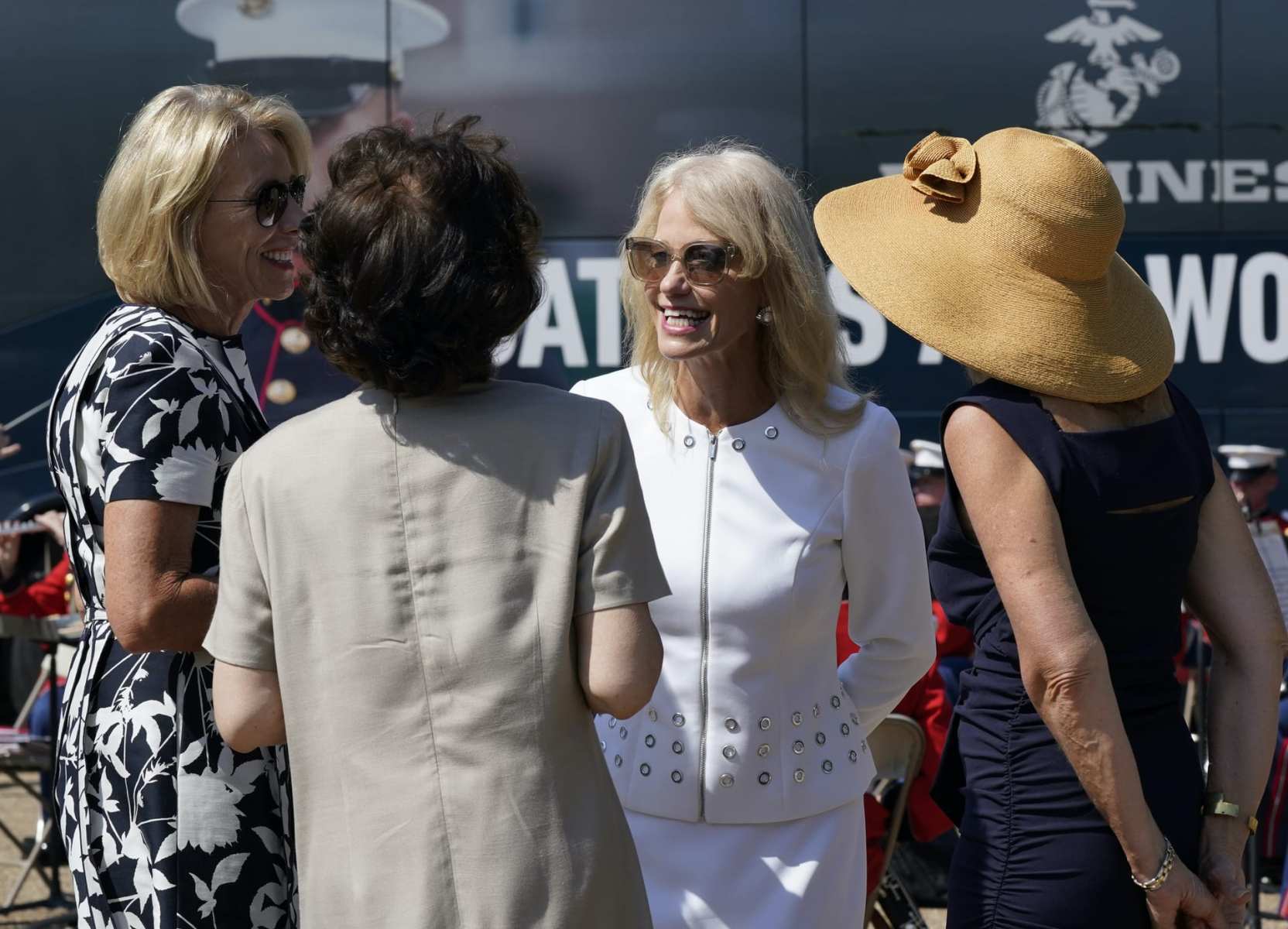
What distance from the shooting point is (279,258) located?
88.9 inches

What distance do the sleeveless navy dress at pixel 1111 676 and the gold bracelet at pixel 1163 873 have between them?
27mm

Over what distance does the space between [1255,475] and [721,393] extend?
15.9 feet

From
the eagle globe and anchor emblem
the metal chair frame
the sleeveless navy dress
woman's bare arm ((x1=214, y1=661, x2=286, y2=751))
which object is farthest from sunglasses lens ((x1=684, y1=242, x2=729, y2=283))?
the eagle globe and anchor emblem

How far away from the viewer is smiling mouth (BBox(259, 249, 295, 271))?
87.9 inches

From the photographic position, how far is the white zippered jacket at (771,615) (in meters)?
2.12

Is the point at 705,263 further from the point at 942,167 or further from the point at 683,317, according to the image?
the point at 942,167

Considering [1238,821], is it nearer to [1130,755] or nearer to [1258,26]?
[1130,755]

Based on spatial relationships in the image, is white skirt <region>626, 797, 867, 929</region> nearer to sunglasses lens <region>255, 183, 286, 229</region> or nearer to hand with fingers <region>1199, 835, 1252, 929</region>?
hand with fingers <region>1199, 835, 1252, 929</region>

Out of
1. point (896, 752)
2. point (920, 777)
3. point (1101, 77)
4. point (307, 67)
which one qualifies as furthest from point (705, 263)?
point (1101, 77)

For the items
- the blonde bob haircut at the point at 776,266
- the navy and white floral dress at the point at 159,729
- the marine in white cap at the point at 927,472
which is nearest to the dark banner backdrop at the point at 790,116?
the marine in white cap at the point at 927,472

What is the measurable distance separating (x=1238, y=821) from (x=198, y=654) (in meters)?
1.36

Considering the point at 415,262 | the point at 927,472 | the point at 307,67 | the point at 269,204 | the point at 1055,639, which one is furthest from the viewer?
the point at 927,472

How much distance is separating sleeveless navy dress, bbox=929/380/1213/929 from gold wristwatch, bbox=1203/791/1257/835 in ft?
0.04

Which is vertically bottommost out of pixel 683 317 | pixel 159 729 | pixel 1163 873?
pixel 1163 873
